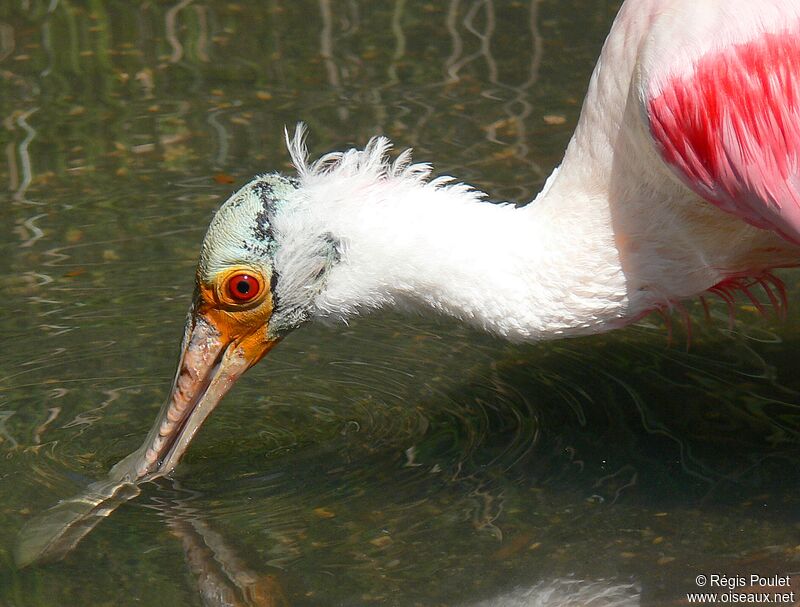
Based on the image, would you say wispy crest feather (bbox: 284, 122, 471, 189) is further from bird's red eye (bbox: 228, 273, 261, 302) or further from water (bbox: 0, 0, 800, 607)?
water (bbox: 0, 0, 800, 607)

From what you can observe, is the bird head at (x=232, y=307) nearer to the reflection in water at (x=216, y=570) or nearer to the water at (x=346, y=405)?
the water at (x=346, y=405)

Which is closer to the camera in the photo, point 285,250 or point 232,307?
point 285,250

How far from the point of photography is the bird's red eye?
5566mm

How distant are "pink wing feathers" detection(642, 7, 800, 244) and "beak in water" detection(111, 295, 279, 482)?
1827 millimetres

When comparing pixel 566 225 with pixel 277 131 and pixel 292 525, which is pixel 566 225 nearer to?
pixel 292 525

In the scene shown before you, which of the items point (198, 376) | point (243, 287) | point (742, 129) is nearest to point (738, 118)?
point (742, 129)

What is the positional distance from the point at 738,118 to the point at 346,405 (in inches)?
84.3

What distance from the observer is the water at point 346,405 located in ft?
17.3

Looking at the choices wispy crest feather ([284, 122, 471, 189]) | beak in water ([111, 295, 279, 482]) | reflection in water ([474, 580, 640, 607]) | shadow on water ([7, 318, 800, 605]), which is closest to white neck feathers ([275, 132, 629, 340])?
wispy crest feather ([284, 122, 471, 189])

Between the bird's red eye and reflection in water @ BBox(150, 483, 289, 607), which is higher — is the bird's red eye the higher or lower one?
the higher one

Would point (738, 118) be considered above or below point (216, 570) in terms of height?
above

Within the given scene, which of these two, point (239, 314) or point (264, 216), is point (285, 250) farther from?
point (239, 314)

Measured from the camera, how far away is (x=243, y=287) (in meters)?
5.59

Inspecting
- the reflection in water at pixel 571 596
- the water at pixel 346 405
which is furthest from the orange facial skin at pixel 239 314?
the reflection in water at pixel 571 596
